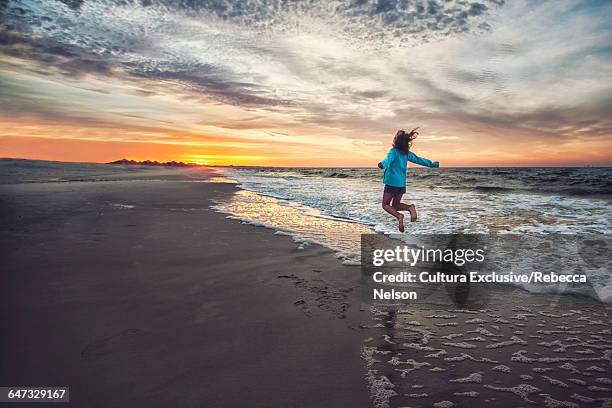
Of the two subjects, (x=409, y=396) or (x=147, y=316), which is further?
(x=147, y=316)

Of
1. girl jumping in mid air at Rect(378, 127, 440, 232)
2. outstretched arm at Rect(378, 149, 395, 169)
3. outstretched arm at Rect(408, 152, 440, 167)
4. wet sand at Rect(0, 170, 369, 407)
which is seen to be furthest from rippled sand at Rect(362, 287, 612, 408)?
outstretched arm at Rect(378, 149, 395, 169)

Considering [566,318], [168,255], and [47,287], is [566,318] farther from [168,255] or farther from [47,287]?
[47,287]

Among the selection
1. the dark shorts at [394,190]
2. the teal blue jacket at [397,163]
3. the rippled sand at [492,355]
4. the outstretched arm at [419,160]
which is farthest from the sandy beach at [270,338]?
the outstretched arm at [419,160]

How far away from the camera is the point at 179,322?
167 inches

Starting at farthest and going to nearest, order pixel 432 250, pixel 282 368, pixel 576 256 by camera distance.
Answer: pixel 432 250
pixel 576 256
pixel 282 368

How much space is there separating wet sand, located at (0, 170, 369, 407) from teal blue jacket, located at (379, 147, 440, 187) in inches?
87.5

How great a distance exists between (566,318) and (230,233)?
7338 mm

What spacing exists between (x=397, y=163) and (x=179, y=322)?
5472 millimetres

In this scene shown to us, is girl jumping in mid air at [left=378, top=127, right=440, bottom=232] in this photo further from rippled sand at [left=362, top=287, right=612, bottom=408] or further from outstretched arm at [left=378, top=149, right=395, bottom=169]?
rippled sand at [left=362, top=287, right=612, bottom=408]

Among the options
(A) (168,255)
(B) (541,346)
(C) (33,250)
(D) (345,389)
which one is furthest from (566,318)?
(C) (33,250)

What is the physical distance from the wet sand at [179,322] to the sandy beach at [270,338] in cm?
2

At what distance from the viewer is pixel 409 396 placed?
3082 millimetres

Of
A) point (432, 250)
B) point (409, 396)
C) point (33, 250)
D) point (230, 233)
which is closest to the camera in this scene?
point (409, 396)

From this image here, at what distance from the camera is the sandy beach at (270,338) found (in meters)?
3.10
